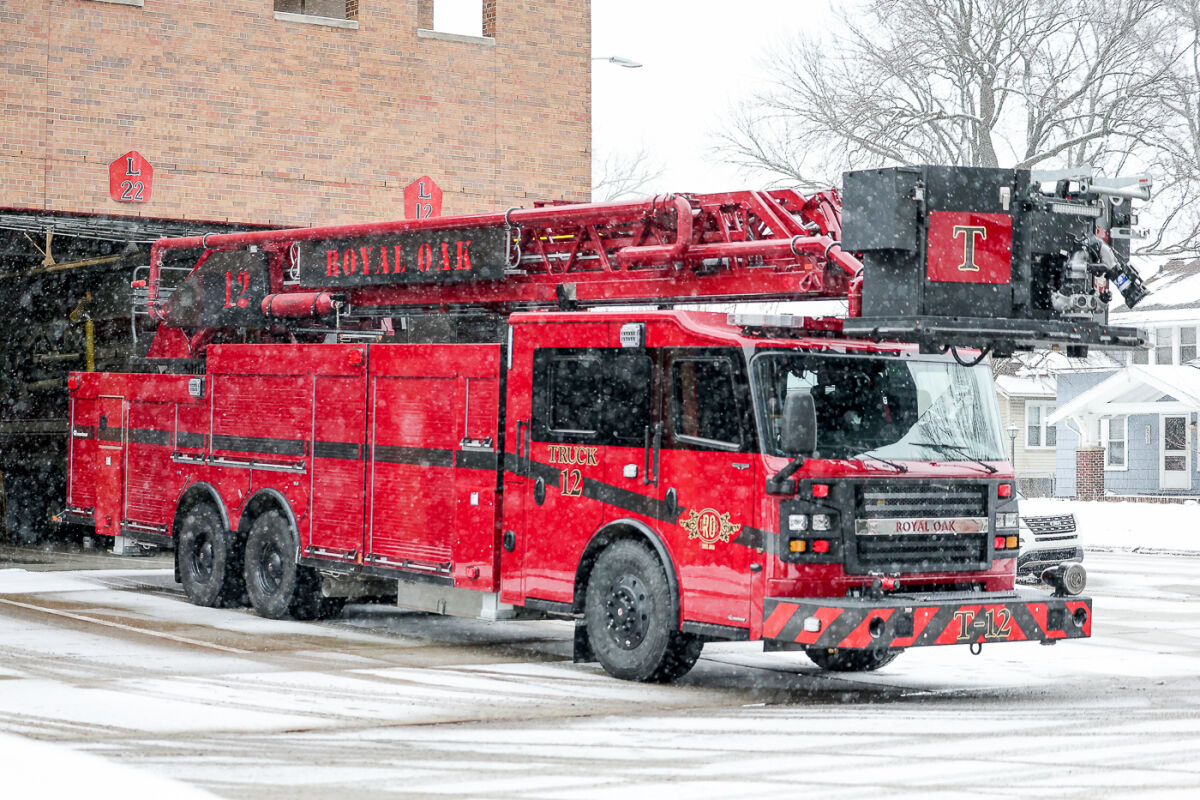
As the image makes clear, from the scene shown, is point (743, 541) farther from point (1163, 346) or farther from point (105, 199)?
point (1163, 346)

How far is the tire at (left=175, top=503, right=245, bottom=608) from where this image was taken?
49.0 ft

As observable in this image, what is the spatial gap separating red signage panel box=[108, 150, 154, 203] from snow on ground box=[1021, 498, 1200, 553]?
39.8 feet

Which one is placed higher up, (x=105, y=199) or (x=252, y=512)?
(x=105, y=199)

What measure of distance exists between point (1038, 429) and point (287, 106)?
3953 centimetres

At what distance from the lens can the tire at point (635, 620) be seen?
1077cm

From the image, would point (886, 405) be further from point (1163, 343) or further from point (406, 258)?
point (1163, 343)

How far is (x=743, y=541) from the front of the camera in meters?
10.3

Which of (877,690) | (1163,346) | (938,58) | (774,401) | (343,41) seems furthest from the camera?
(1163,346)

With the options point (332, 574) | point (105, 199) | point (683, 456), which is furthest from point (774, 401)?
point (105, 199)

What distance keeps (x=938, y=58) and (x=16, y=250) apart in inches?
818

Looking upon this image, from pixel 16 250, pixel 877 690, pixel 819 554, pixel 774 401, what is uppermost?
pixel 16 250

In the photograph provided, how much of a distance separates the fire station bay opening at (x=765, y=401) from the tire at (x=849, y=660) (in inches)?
69.8

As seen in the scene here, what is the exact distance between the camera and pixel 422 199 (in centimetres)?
2214

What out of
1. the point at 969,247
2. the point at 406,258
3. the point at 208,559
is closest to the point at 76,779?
the point at 969,247
